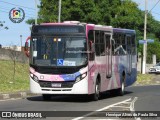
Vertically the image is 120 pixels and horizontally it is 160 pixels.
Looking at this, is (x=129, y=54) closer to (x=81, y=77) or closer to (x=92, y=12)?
(x=81, y=77)

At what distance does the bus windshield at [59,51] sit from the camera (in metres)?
20.9

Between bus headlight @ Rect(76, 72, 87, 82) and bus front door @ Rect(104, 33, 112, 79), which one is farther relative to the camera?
bus front door @ Rect(104, 33, 112, 79)

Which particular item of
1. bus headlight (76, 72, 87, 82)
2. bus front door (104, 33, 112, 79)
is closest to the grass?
bus front door (104, 33, 112, 79)

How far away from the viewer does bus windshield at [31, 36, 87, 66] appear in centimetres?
2089

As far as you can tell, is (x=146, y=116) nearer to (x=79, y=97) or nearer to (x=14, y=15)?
(x=79, y=97)

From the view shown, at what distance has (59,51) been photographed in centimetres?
2102

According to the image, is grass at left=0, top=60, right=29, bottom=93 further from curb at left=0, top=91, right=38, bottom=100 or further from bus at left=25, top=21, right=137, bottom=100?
bus at left=25, top=21, right=137, bottom=100

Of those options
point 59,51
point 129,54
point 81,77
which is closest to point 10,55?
point 129,54

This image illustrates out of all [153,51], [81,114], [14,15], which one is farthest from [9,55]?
[153,51]

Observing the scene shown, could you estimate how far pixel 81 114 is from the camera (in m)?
15.9

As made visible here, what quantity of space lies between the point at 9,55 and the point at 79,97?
1787 centimetres

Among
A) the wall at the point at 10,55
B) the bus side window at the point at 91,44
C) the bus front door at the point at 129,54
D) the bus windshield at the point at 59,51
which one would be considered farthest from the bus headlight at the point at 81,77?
the wall at the point at 10,55

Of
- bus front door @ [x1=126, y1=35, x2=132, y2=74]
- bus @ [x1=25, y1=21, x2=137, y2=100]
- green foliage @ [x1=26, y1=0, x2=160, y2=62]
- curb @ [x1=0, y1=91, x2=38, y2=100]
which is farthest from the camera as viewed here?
green foliage @ [x1=26, y1=0, x2=160, y2=62]

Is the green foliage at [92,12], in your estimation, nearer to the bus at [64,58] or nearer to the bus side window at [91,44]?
the bus side window at [91,44]
